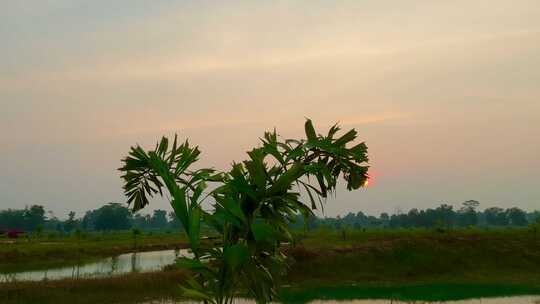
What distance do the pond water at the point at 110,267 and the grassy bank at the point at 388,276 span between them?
3768mm

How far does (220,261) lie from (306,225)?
101 centimetres

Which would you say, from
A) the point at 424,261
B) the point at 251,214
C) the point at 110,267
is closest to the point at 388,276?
the point at 424,261

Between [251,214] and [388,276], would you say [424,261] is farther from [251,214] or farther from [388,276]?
[251,214]

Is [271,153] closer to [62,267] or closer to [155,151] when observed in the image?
[155,151]

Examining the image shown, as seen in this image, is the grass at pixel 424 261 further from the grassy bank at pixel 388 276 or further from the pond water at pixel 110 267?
the pond water at pixel 110 267

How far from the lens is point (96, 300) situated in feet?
61.8

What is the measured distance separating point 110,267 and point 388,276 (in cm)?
1442

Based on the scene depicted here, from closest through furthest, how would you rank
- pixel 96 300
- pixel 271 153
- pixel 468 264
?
pixel 271 153, pixel 96 300, pixel 468 264

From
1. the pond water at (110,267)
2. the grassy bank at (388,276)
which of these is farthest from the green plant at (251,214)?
the pond water at (110,267)

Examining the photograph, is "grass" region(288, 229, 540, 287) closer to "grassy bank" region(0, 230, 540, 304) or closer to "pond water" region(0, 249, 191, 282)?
"grassy bank" region(0, 230, 540, 304)

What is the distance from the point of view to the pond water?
24753 mm

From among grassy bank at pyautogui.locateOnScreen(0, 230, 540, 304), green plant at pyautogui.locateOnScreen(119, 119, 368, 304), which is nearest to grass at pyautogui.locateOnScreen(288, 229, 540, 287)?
grassy bank at pyautogui.locateOnScreen(0, 230, 540, 304)

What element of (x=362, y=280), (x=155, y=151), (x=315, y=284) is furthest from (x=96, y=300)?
(x=155, y=151)

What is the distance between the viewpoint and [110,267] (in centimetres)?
2898
